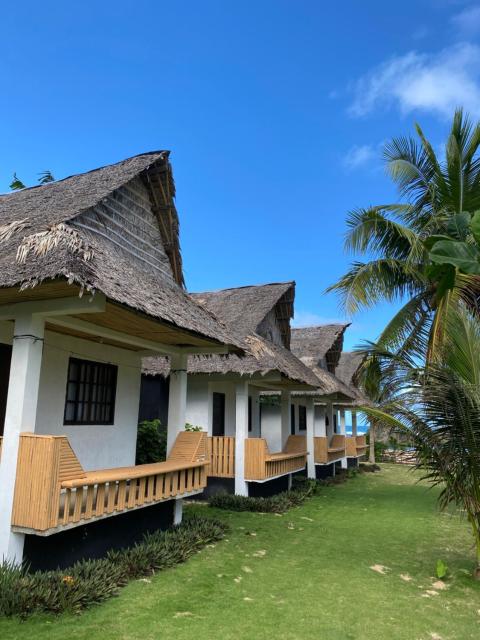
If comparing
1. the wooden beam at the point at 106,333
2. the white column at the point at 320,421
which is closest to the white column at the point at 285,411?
the white column at the point at 320,421

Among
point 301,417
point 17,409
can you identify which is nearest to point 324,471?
point 301,417

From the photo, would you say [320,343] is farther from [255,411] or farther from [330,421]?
[330,421]

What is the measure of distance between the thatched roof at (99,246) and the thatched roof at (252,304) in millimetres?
4712

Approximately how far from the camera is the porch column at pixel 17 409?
5.16m

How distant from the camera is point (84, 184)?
27.0 ft

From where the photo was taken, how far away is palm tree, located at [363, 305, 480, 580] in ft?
20.1

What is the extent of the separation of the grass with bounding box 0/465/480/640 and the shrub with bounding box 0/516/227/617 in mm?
143

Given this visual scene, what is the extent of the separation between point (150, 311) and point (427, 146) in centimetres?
934

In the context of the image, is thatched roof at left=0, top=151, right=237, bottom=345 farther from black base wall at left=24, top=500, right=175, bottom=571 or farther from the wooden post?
the wooden post

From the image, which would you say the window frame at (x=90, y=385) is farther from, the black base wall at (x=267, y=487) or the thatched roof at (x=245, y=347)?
the black base wall at (x=267, y=487)

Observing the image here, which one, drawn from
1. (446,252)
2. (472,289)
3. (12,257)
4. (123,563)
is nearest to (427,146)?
(472,289)

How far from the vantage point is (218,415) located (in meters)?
Answer: 13.9

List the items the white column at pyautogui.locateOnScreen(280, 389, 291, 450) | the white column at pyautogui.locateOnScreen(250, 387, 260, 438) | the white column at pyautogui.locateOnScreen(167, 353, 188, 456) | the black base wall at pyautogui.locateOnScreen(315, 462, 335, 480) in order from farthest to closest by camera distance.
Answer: the black base wall at pyautogui.locateOnScreen(315, 462, 335, 480), the white column at pyautogui.locateOnScreen(250, 387, 260, 438), the white column at pyautogui.locateOnScreen(280, 389, 291, 450), the white column at pyautogui.locateOnScreen(167, 353, 188, 456)

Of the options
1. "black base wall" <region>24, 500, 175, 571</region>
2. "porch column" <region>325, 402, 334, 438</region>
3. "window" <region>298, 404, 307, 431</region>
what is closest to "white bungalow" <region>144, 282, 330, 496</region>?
"black base wall" <region>24, 500, 175, 571</region>
